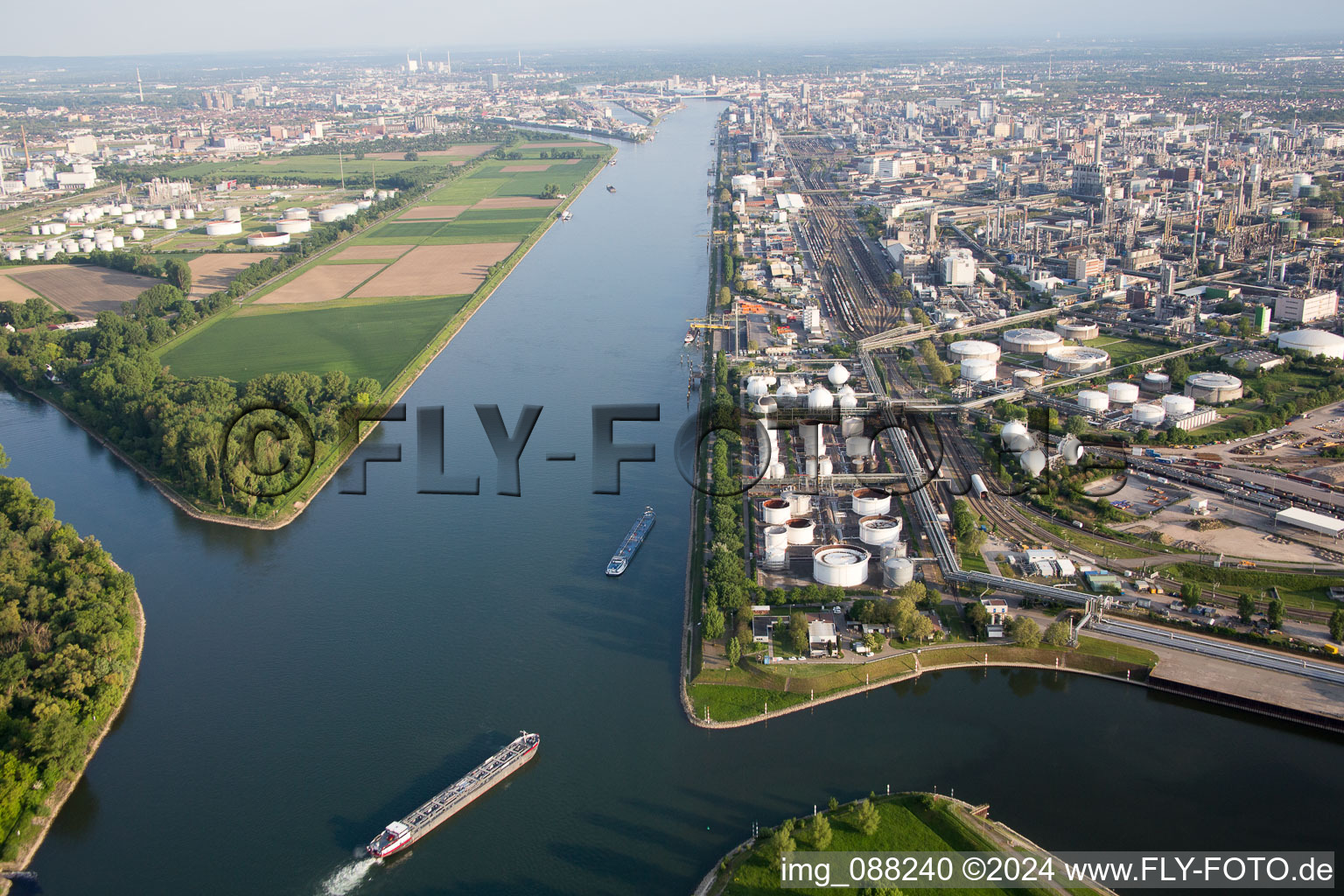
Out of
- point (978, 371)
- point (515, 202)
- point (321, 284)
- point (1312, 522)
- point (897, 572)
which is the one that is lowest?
point (897, 572)

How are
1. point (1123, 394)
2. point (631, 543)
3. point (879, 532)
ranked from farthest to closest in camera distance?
1. point (1123, 394)
2. point (631, 543)
3. point (879, 532)

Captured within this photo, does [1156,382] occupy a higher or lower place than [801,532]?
higher

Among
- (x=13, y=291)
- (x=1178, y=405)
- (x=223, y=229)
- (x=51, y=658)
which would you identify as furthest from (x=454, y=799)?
(x=223, y=229)

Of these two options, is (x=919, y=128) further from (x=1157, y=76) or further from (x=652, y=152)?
(x=1157, y=76)

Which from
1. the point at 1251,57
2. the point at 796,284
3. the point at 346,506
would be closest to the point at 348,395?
the point at 346,506

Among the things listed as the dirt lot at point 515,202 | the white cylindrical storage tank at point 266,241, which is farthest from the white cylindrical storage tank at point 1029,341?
the white cylindrical storage tank at point 266,241

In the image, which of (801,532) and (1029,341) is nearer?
(801,532)

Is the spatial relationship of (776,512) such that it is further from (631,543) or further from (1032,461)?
(1032,461)
